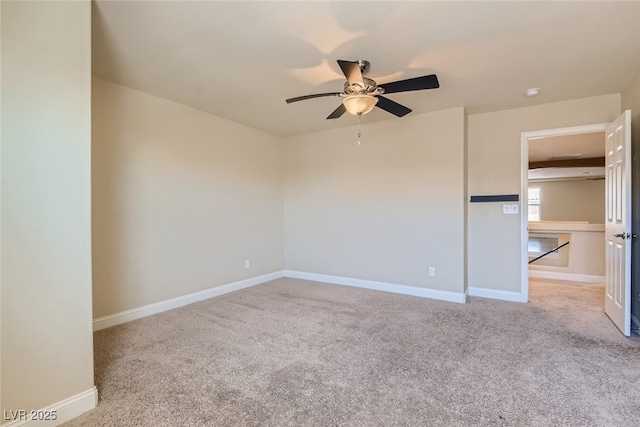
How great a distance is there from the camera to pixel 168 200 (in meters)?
3.62

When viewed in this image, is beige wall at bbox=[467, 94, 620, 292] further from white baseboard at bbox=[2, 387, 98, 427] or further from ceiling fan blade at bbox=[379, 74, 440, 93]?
white baseboard at bbox=[2, 387, 98, 427]

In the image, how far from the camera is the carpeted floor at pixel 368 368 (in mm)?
1764

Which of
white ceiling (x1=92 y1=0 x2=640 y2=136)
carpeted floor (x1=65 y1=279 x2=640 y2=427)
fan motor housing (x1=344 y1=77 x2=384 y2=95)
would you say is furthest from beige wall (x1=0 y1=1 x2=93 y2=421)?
fan motor housing (x1=344 y1=77 x2=384 y2=95)

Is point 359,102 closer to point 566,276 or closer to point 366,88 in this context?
point 366,88

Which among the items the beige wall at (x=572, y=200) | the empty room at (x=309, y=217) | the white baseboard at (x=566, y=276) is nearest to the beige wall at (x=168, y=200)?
the empty room at (x=309, y=217)

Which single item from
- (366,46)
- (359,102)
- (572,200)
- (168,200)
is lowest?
(168,200)

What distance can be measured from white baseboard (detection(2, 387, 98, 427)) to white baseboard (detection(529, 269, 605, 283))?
6198mm

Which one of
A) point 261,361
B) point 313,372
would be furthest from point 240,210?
point 313,372

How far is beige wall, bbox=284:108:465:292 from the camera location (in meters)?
3.99

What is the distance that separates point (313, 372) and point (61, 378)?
1499mm

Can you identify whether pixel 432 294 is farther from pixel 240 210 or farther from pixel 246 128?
pixel 246 128

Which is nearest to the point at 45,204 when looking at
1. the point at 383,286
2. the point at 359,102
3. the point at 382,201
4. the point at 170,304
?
the point at 359,102

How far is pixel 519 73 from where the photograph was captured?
2.87 metres

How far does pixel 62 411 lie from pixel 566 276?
21.5ft
